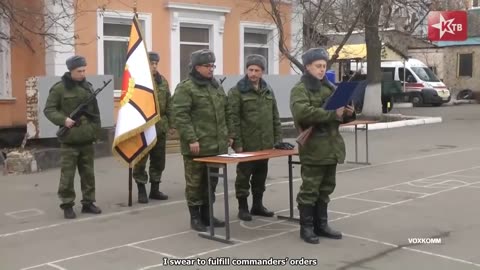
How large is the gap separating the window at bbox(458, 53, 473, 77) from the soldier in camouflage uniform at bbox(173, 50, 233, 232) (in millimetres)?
Answer: 33476

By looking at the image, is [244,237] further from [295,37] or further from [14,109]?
[295,37]

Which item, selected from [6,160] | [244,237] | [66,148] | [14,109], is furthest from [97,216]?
[14,109]

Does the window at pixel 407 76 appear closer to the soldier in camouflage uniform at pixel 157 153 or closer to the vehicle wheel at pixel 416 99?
the vehicle wheel at pixel 416 99

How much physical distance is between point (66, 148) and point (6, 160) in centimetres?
404

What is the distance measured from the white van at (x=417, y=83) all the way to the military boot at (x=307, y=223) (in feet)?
82.7

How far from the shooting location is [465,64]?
37.5 meters

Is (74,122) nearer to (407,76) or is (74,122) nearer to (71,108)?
(71,108)

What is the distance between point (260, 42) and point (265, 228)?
12.5m

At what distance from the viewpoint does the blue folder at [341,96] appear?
5.87m

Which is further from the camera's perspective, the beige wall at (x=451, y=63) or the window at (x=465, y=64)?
the window at (x=465, y=64)

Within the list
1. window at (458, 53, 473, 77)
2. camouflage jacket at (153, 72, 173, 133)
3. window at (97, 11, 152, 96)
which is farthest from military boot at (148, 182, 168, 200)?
window at (458, 53, 473, 77)

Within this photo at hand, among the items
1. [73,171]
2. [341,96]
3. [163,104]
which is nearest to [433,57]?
[163,104]

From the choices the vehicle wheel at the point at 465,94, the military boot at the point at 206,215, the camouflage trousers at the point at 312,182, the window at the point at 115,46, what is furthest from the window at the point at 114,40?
the vehicle wheel at the point at 465,94

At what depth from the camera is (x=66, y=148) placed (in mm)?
7555
